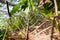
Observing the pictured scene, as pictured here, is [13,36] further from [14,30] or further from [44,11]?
[44,11]

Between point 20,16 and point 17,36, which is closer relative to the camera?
point 17,36

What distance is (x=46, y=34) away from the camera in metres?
0.58

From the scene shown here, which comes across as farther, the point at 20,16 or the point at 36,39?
the point at 20,16

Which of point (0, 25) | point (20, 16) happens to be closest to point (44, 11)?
point (20, 16)

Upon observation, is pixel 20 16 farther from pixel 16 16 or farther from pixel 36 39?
pixel 36 39

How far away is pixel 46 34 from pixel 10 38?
0.46ft

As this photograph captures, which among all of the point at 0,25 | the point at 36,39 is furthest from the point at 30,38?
the point at 0,25

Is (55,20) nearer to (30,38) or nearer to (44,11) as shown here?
(30,38)

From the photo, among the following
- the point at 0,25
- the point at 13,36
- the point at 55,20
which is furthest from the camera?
the point at 0,25

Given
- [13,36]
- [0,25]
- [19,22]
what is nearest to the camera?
[13,36]

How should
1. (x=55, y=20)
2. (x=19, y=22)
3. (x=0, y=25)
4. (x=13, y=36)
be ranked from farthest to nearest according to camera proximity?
(x=0, y=25)
(x=19, y=22)
(x=13, y=36)
(x=55, y=20)

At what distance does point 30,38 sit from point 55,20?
0.42 feet

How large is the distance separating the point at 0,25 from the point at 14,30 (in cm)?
15

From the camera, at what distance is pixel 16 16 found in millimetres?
767
